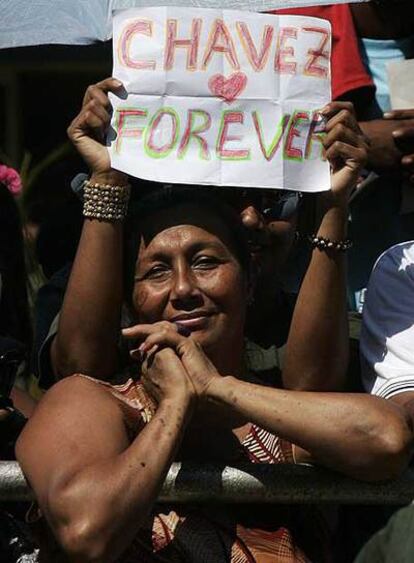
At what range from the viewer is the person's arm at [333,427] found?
354 centimetres

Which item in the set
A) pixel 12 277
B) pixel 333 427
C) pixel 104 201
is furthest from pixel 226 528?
pixel 12 277

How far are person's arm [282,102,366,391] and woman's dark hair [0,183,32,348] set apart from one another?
3.44 ft

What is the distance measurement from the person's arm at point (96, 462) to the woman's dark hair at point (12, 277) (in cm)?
100

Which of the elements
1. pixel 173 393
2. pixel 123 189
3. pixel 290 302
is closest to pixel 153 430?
pixel 173 393

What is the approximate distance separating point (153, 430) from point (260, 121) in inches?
33.9

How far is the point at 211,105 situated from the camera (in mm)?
3801

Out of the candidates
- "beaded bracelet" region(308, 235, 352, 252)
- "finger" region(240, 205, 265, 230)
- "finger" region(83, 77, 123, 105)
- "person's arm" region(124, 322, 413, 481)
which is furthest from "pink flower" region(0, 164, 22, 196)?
"person's arm" region(124, 322, 413, 481)

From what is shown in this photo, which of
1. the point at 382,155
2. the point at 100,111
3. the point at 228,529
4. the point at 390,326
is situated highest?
the point at 100,111

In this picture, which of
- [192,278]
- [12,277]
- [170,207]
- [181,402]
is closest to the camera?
[181,402]

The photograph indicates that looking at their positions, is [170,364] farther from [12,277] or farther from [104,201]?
[12,277]

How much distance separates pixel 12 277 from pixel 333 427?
4.80 feet

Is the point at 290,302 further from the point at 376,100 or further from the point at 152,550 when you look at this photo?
the point at 152,550

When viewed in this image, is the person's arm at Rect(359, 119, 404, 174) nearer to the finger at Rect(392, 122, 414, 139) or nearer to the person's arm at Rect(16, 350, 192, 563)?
the finger at Rect(392, 122, 414, 139)

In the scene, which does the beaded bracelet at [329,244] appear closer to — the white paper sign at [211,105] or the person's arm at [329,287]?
the person's arm at [329,287]
